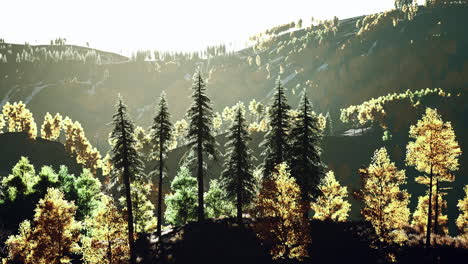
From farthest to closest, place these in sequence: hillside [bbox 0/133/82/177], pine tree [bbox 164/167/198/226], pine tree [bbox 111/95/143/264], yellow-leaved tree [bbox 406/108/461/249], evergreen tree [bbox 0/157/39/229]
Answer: hillside [bbox 0/133/82/177] < pine tree [bbox 164/167/198/226] < evergreen tree [bbox 0/157/39/229] < pine tree [bbox 111/95/143/264] < yellow-leaved tree [bbox 406/108/461/249]

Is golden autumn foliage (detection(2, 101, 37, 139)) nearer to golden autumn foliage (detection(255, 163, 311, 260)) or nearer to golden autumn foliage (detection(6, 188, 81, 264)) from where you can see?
golden autumn foliage (detection(6, 188, 81, 264))

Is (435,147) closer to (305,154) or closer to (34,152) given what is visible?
(305,154)

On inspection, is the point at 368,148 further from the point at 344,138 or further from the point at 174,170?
the point at 174,170

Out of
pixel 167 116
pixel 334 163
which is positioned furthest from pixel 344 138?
pixel 167 116

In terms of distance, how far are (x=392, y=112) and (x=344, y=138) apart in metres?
25.0

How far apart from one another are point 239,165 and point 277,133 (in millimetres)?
5381

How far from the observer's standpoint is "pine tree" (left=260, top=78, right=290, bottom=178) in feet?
110

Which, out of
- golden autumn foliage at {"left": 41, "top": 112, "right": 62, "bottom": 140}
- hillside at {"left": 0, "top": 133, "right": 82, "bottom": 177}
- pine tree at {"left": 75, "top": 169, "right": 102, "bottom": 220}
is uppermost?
golden autumn foliage at {"left": 41, "top": 112, "right": 62, "bottom": 140}

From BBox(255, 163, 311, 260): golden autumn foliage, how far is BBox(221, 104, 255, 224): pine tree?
32.9 ft

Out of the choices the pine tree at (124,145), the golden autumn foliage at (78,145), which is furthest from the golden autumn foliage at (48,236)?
the golden autumn foliage at (78,145)

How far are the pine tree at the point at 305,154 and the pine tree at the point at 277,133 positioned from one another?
3.39 ft

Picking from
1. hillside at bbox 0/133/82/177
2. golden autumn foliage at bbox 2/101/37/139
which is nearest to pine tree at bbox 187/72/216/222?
hillside at bbox 0/133/82/177

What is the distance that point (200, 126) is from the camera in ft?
111

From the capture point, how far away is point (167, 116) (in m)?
32.9
